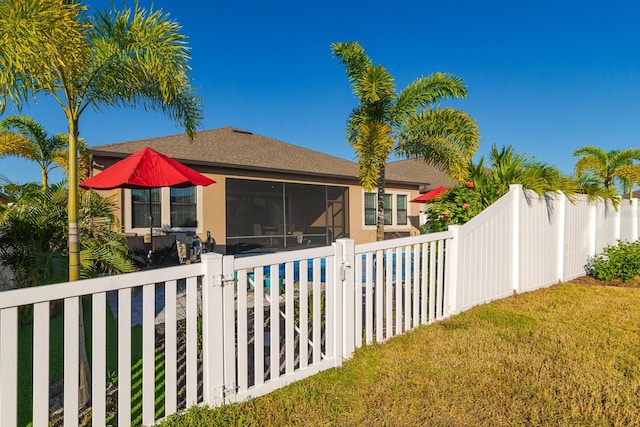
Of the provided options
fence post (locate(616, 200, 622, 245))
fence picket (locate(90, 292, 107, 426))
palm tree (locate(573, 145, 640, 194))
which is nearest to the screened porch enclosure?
palm tree (locate(573, 145, 640, 194))

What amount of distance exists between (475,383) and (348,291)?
1.36 meters

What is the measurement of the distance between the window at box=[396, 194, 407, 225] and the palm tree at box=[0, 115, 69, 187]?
14.1 m

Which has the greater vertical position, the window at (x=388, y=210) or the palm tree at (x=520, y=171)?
the palm tree at (x=520, y=171)

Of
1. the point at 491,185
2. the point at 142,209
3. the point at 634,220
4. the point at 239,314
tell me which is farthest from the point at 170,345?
the point at 634,220

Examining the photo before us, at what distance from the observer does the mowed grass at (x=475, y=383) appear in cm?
266

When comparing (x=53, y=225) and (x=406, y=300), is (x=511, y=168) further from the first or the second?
(x=53, y=225)

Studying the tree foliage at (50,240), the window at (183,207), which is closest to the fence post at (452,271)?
the tree foliage at (50,240)

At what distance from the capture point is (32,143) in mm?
12914

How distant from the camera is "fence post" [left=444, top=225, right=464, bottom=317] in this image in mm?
5102

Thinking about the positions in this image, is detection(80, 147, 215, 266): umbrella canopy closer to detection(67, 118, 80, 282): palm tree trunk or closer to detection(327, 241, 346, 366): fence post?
detection(67, 118, 80, 282): palm tree trunk

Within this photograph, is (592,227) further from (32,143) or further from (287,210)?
(32,143)

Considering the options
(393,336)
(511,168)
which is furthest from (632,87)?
(393,336)

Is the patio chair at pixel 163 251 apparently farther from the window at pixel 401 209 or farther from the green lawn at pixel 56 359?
the window at pixel 401 209

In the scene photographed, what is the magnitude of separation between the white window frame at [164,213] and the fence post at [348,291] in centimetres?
961
